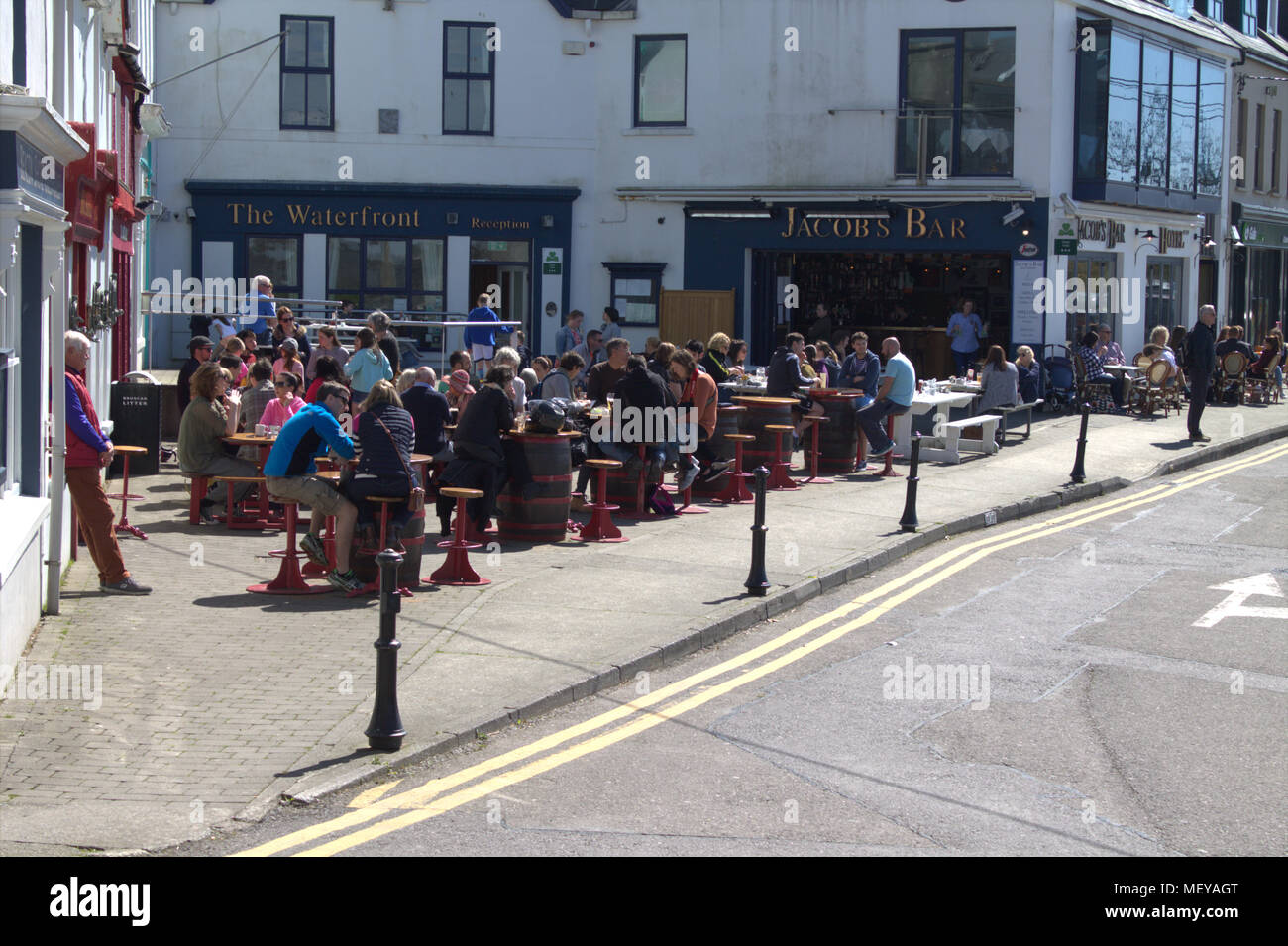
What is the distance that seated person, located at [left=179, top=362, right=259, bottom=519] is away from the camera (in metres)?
13.9

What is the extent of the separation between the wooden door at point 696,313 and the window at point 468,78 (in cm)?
519

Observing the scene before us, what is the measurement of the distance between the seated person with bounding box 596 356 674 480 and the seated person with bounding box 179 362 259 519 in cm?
350

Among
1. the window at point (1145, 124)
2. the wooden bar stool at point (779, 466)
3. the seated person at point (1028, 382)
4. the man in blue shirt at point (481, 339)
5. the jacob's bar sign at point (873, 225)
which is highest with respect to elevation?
the window at point (1145, 124)

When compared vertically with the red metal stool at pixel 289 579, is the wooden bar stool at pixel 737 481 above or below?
above

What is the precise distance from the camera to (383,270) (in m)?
31.0

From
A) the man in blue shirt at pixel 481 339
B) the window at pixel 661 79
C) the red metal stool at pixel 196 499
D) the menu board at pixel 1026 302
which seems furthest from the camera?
the window at pixel 661 79

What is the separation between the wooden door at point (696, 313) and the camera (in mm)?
30234

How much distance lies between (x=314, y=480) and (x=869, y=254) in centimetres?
2063

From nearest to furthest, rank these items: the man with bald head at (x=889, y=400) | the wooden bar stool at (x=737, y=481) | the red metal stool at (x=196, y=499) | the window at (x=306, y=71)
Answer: the red metal stool at (x=196, y=499)
the wooden bar stool at (x=737, y=481)
the man with bald head at (x=889, y=400)
the window at (x=306, y=71)

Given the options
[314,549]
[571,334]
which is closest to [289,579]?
[314,549]

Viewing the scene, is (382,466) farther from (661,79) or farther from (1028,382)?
(661,79)

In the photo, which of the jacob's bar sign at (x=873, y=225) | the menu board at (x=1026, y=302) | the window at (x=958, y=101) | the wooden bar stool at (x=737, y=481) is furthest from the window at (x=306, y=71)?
the wooden bar stool at (x=737, y=481)

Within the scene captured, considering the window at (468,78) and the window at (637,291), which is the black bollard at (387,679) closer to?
the window at (637,291)

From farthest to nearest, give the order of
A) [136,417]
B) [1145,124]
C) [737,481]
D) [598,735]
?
[1145,124] → [136,417] → [737,481] → [598,735]
